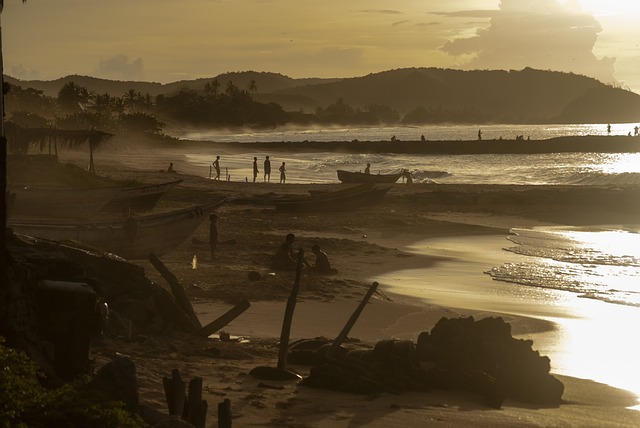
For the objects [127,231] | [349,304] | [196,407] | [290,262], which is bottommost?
[349,304]

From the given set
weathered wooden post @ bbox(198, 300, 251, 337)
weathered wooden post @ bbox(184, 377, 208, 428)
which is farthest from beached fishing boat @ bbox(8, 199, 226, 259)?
weathered wooden post @ bbox(184, 377, 208, 428)

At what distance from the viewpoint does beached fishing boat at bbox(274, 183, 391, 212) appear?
1502 inches

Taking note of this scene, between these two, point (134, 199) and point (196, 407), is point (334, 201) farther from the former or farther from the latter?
point (196, 407)

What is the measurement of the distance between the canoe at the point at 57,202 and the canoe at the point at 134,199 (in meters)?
0.75

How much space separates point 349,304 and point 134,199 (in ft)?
48.1

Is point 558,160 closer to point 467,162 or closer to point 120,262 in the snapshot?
point 467,162

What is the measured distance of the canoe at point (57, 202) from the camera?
1137 inches

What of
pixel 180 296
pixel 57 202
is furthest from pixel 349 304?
pixel 57 202

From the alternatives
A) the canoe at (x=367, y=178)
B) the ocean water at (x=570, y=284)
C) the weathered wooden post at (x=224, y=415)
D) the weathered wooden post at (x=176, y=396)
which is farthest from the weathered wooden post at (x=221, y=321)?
the canoe at (x=367, y=178)

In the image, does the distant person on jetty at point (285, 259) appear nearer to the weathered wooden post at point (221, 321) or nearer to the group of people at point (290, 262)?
the group of people at point (290, 262)

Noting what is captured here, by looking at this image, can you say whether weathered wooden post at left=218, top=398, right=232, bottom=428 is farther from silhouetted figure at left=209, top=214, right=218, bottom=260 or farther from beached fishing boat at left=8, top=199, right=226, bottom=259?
silhouetted figure at left=209, top=214, right=218, bottom=260

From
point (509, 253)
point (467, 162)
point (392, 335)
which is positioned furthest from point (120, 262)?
point (467, 162)

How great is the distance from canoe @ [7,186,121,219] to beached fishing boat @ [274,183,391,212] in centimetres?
903

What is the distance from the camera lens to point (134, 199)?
3278 centimetres
